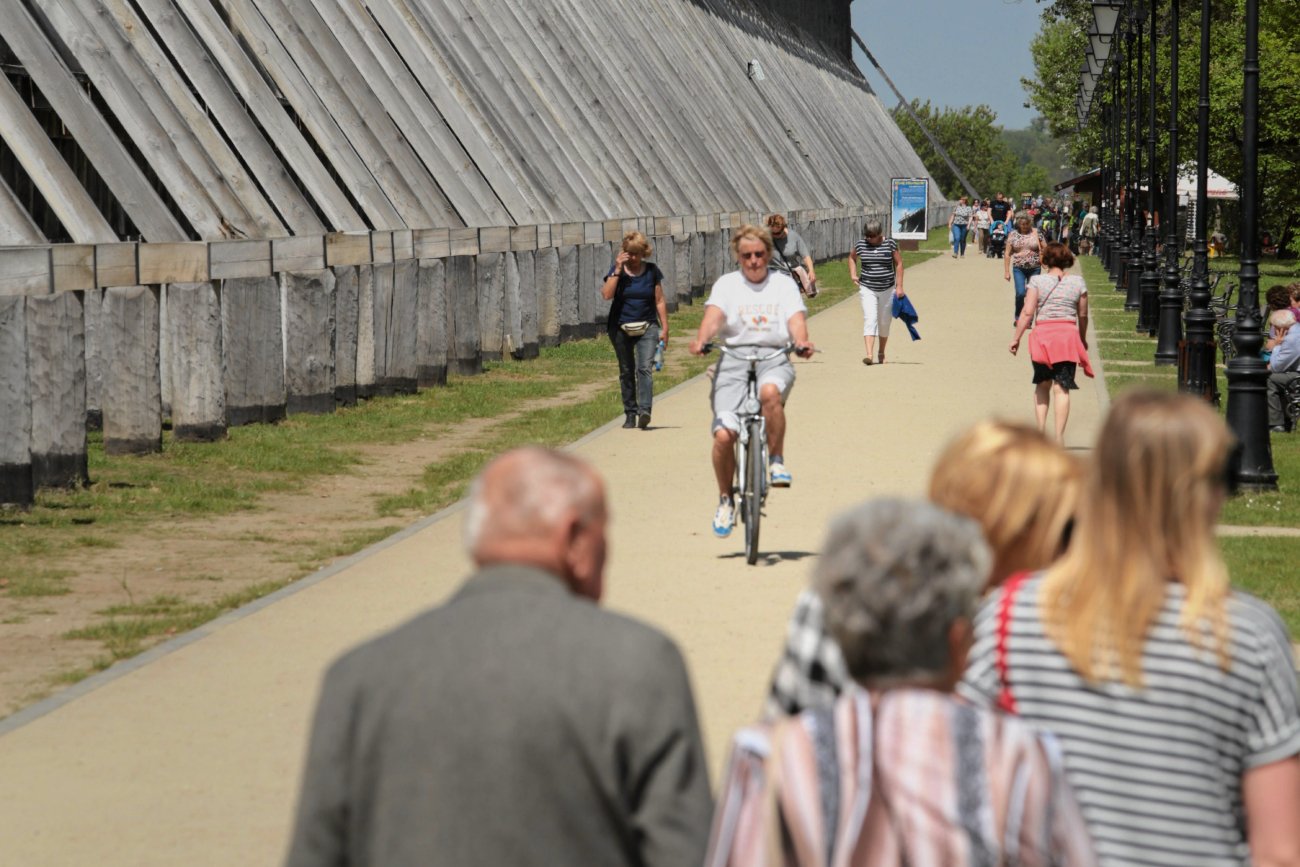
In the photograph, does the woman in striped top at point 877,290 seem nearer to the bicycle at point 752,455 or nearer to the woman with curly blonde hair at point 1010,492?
the bicycle at point 752,455

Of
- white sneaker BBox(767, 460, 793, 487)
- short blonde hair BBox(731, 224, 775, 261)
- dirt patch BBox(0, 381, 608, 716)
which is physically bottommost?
dirt patch BBox(0, 381, 608, 716)

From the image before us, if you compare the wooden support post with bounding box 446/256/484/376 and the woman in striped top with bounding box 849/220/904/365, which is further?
the woman in striped top with bounding box 849/220/904/365

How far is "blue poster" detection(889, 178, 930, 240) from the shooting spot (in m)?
53.9

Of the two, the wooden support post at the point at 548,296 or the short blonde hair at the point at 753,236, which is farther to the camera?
the wooden support post at the point at 548,296

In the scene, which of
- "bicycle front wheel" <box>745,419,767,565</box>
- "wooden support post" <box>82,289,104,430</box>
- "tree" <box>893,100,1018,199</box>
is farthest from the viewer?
"tree" <box>893,100,1018,199</box>

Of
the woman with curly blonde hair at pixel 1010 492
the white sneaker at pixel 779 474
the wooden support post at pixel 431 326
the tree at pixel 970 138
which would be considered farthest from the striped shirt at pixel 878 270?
the tree at pixel 970 138

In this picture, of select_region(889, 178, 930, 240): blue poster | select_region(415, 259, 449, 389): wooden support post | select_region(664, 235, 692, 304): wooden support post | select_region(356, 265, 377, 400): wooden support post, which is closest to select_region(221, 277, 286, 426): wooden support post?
select_region(356, 265, 377, 400): wooden support post

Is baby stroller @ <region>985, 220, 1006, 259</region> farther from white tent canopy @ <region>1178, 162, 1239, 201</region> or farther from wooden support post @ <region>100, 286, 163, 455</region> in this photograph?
wooden support post @ <region>100, 286, 163, 455</region>

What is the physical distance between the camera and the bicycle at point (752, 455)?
36.1ft

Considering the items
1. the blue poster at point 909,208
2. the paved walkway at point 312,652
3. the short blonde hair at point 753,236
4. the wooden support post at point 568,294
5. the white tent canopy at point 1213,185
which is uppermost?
the white tent canopy at point 1213,185

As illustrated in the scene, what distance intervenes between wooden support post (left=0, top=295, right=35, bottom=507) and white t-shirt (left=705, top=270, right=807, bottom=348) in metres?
4.37

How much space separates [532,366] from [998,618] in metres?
20.6

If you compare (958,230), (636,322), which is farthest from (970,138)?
(636,322)

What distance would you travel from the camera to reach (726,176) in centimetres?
4291
